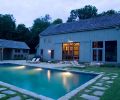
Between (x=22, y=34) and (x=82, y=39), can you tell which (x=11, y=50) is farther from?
(x=82, y=39)

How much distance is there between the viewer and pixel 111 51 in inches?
886

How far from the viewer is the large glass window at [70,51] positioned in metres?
26.0

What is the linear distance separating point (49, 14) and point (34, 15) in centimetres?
818

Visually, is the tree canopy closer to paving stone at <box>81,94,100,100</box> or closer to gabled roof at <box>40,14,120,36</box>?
gabled roof at <box>40,14,120,36</box>

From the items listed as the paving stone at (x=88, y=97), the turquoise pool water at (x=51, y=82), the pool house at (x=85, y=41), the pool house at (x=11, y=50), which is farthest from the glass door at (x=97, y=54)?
the paving stone at (x=88, y=97)

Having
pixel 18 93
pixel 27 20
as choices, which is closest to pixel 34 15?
pixel 27 20

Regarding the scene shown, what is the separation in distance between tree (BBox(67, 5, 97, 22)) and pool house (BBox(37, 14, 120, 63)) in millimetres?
27481

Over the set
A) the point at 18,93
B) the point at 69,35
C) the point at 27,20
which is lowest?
the point at 18,93

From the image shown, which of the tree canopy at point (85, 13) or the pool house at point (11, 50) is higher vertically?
the tree canopy at point (85, 13)

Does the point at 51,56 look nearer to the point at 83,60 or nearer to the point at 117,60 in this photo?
the point at 83,60

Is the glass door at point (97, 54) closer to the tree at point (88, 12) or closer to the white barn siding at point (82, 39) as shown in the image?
the white barn siding at point (82, 39)

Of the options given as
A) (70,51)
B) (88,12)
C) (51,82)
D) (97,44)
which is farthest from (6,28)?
(51,82)

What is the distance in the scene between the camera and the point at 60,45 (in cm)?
2780

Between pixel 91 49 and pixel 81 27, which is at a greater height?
pixel 81 27
